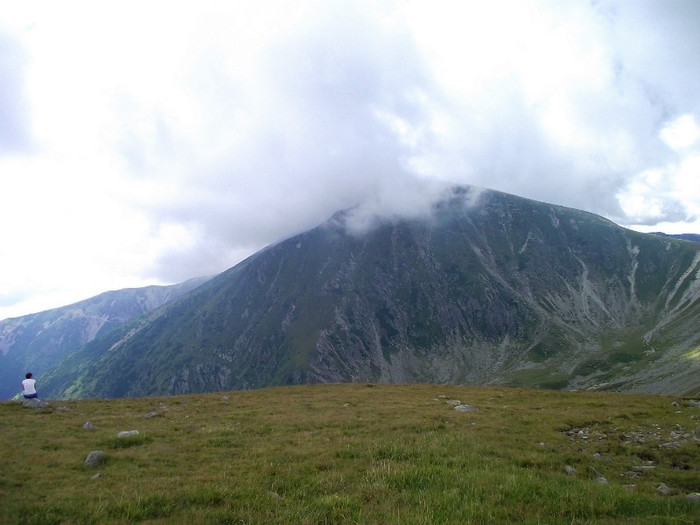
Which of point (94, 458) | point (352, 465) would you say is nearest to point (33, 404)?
point (94, 458)

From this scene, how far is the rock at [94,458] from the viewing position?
50.3 feet

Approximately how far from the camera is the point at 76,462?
50.6ft

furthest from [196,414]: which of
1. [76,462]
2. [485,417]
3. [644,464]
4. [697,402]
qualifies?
[697,402]

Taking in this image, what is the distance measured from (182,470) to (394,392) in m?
28.9

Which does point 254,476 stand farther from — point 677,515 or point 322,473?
point 677,515

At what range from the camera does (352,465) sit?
Answer: 14.3 metres

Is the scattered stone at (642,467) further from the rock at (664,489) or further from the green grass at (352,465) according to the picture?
the rock at (664,489)

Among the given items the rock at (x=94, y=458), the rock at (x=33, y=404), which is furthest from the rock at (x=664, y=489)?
the rock at (x=33, y=404)

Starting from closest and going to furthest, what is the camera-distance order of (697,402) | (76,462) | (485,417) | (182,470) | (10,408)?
(182,470) < (76,462) < (485,417) < (10,408) < (697,402)

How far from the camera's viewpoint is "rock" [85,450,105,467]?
1532 cm

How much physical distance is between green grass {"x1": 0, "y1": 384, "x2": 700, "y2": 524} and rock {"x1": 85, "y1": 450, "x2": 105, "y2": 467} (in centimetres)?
45

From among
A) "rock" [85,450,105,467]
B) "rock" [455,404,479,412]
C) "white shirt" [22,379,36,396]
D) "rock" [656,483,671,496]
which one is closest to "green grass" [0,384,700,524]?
"rock" [656,483,671,496]

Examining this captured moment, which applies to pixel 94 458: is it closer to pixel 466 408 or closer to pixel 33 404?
pixel 33 404

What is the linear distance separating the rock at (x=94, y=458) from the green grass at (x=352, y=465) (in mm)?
450
